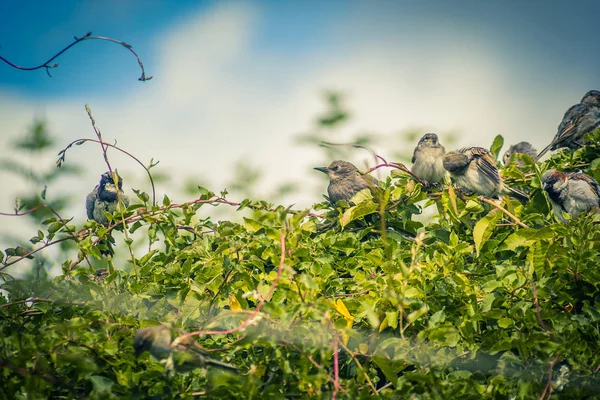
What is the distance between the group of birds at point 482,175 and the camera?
479 centimetres

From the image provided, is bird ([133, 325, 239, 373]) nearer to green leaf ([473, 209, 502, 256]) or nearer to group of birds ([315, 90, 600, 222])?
group of birds ([315, 90, 600, 222])

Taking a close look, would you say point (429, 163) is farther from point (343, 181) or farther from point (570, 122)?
point (570, 122)

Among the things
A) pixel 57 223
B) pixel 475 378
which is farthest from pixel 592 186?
pixel 57 223

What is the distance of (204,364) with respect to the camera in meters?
2.57

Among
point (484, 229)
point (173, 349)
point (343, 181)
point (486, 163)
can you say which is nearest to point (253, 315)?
point (173, 349)

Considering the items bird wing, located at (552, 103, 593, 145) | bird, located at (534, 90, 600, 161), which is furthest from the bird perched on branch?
bird wing, located at (552, 103, 593, 145)

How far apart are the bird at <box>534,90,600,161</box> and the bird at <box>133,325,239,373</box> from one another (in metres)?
6.11

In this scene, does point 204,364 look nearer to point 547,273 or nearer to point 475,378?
point 475,378

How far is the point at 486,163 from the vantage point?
5191 mm

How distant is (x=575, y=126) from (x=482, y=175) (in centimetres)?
357

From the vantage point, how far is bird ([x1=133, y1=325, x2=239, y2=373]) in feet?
7.86

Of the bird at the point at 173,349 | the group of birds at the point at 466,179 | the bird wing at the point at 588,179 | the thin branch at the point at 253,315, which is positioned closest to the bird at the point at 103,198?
the group of birds at the point at 466,179

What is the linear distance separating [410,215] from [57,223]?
8.14 feet

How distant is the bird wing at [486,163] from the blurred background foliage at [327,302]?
386mm
